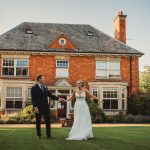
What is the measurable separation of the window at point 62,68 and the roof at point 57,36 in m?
1.18

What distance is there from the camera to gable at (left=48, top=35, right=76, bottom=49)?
35312 mm

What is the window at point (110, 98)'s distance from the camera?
35.1m

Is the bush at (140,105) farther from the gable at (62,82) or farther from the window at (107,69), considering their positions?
the gable at (62,82)

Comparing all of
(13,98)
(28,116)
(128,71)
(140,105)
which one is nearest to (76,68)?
(128,71)

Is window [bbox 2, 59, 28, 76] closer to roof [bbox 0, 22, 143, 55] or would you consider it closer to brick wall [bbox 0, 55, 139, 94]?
brick wall [bbox 0, 55, 139, 94]

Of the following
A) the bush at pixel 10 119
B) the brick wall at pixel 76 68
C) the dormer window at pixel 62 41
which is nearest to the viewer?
the bush at pixel 10 119

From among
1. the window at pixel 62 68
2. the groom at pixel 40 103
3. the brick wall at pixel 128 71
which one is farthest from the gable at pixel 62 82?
the groom at pixel 40 103

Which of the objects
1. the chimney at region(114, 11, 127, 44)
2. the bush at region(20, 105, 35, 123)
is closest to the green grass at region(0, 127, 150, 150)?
the bush at region(20, 105, 35, 123)

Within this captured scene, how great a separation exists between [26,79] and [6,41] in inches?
166

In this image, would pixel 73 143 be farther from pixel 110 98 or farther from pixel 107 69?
pixel 107 69

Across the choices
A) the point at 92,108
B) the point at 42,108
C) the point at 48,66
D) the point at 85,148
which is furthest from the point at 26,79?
the point at 85,148

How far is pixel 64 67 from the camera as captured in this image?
116 feet

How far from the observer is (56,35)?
37.6 m

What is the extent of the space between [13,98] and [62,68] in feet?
17.5
